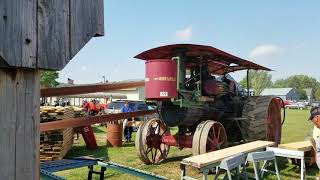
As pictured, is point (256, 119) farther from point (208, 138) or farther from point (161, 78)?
point (161, 78)

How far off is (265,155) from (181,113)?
2442 millimetres

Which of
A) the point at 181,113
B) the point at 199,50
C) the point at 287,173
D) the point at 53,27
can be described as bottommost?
the point at 287,173

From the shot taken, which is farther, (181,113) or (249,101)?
(249,101)

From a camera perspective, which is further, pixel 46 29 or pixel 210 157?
pixel 210 157

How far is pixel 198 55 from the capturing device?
340 inches

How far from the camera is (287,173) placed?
7.86 meters

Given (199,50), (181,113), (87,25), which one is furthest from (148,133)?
(87,25)

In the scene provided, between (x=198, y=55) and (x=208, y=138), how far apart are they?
6.24 feet

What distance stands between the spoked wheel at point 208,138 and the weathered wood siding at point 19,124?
6149 mm

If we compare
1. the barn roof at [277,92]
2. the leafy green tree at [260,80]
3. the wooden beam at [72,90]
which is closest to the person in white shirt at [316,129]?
the wooden beam at [72,90]

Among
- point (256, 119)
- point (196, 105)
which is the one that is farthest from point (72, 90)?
A: point (256, 119)

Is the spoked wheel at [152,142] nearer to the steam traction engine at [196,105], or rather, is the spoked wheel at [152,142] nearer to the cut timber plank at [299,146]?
the steam traction engine at [196,105]

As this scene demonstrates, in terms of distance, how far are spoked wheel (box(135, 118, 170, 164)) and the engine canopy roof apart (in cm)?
156

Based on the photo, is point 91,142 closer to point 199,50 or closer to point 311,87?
point 199,50
